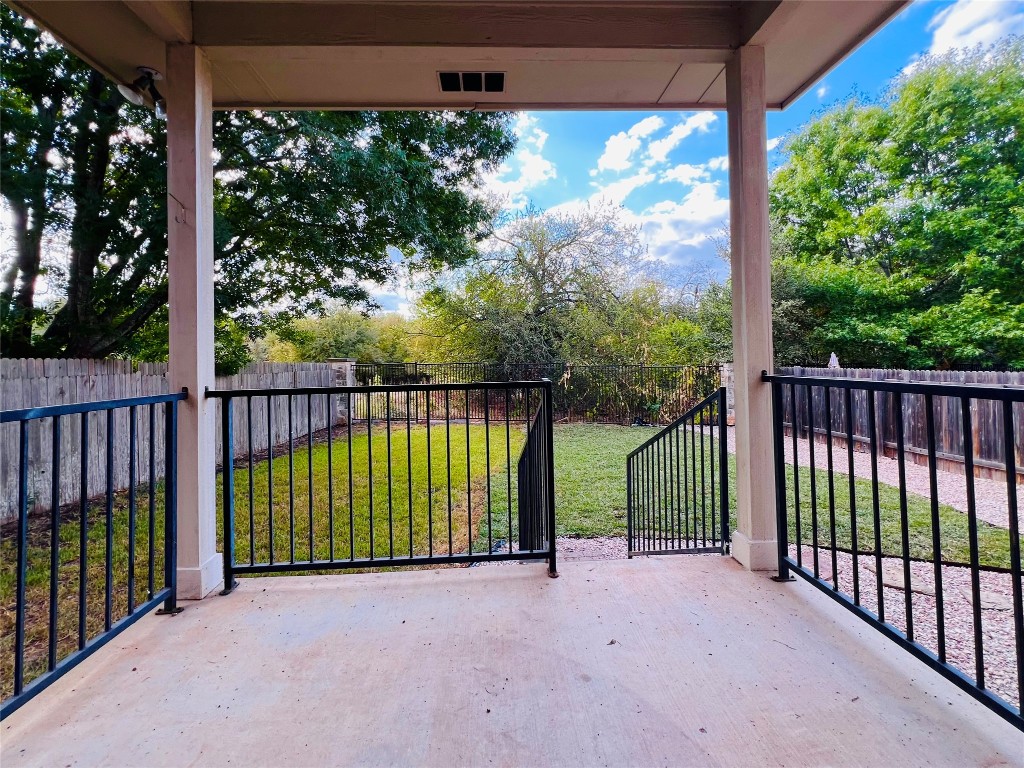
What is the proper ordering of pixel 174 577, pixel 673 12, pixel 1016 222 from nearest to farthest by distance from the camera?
pixel 174 577 < pixel 673 12 < pixel 1016 222

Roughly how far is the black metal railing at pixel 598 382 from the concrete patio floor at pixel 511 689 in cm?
766

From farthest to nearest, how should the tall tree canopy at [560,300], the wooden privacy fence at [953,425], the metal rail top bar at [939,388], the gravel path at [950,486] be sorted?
the tall tree canopy at [560,300] → the wooden privacy fence at [953,425] → the gravel path at [950,486] → the metal rail top bar at [939,388]

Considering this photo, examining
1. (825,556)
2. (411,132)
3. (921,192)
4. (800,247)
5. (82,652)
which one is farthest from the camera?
(800,247)

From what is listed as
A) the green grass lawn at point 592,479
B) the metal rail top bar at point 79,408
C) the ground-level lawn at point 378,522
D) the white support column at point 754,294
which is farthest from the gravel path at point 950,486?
the metal rail top bar at point 79,408

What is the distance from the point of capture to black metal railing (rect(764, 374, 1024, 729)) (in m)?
1.11

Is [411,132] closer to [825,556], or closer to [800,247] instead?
[825,556]

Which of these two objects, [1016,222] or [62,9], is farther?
[1016,222]

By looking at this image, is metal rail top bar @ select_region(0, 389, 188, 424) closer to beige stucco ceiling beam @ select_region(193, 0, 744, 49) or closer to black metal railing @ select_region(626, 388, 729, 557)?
beige stucco ceiling beam @ select_region(193, 0, 744, 49)

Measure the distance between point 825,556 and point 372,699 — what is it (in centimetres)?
281

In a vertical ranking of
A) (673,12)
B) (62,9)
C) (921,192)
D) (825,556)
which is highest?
(921,192)

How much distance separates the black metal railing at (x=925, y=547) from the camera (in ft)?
3.63

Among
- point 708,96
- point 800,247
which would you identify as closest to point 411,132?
point 708,96

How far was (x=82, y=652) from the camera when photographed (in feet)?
4.50

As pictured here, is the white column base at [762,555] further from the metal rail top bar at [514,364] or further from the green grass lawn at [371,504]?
the metal rail top bar at [514,364]
